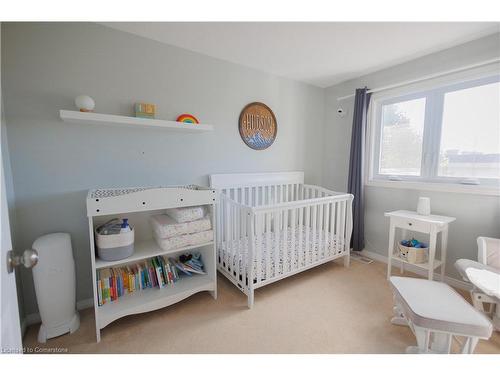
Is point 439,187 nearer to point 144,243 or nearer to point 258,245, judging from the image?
point 258,245

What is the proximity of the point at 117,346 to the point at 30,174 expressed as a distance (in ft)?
4.34

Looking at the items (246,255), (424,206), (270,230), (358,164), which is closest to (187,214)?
(246,255)

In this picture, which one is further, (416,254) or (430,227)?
(416,254)

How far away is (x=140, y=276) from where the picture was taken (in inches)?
70.5

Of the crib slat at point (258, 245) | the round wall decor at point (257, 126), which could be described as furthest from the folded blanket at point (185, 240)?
the round wall decor at point (257, 126)

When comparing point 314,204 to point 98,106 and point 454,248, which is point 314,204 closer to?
point 454,248

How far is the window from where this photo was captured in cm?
195

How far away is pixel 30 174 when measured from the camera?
61.4 inches

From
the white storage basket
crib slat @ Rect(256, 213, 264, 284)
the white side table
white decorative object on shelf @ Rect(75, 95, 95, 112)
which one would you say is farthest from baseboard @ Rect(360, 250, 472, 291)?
white decorative object on shelf @ Rect(75, 95, 95, 112)

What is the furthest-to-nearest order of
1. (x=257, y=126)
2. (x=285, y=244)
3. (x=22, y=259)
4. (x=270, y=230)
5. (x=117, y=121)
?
(x=257, y=126)
(x=270, y=230)
(x=285, y=244)
(x=117, y=121)
(x=22, y=259)

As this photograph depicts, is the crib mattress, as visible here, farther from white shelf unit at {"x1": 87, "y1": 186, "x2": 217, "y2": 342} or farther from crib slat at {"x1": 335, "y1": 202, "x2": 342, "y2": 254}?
white shelf unit at {"x1": 87, "y1": 186, "x2": 217, "y2": 342}

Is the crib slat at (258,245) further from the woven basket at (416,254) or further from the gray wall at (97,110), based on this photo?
the woven basket at (416,254)

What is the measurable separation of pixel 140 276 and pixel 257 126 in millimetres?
1890
